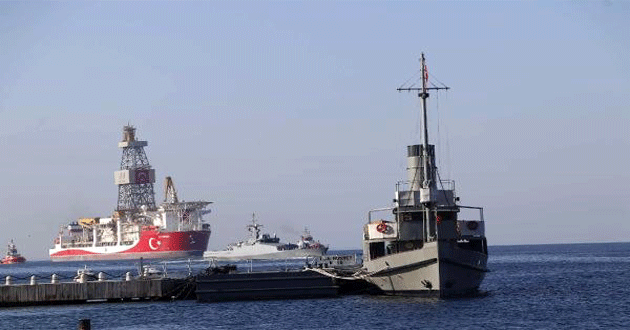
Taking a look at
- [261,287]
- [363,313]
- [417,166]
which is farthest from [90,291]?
[417,166]

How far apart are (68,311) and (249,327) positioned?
1794cm

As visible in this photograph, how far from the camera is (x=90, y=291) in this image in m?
80.8

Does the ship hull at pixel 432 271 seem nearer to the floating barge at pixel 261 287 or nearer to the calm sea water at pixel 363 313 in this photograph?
the calm sea water at pixel 363 313

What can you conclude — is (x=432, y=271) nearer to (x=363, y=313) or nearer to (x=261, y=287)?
(x=363, y=313)

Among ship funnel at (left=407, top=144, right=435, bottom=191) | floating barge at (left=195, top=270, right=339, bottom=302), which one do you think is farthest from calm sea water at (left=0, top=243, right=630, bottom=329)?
ship funnel at (left=407, top=144, right=435, bottom=191)

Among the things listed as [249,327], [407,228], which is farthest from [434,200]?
[249,327]

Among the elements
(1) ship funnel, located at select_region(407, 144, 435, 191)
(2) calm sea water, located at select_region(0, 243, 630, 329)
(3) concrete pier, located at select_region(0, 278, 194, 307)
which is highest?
(1) ship funnel, located at select_region(407, 144, 435, 191)

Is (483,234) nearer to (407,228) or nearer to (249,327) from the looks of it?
(407,228)

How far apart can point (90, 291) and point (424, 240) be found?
2378 centimetres

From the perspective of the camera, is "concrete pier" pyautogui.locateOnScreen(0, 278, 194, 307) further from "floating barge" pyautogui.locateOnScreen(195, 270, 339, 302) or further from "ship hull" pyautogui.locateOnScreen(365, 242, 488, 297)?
"ship hull" pyautogui.locateOnScreen(365, 242, 488, 297)

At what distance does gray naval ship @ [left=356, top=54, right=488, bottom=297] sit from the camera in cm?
7156

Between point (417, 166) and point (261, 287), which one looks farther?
point (261, 287)

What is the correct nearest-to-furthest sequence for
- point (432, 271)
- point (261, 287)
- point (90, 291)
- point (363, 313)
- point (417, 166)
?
point (363, 313) < point (432, 271) < point (417, 166) < point (261, 287) < point (90, 291)

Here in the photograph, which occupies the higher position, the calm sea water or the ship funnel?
the ship funnel
